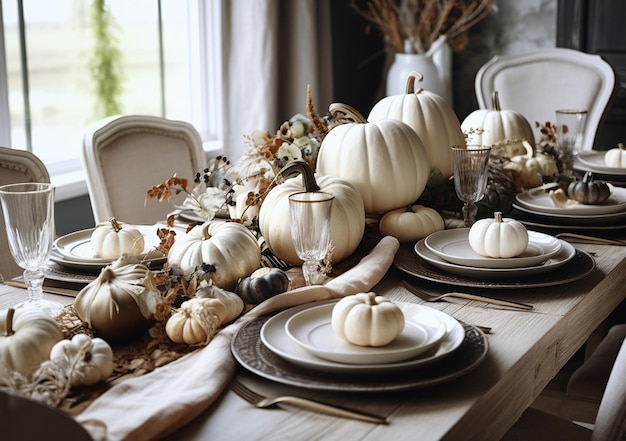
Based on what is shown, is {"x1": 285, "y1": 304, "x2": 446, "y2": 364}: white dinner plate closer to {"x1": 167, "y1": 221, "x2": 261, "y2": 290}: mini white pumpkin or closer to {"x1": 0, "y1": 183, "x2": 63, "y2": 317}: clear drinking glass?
{"x1": 167, "y1": 221, "x2": 261, "y2": 290}: mini white pumpkin

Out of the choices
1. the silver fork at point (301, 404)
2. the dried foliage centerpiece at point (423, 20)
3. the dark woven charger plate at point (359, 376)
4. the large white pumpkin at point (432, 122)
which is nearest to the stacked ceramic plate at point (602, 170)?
the large white pumpkin at point (432, 122)

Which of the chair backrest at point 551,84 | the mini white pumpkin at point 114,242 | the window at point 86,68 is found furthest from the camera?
the chair backrest at point 551,84

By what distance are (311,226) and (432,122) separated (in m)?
0.72

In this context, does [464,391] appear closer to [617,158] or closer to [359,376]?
[359,376]

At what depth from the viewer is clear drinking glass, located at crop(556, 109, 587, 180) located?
211cm

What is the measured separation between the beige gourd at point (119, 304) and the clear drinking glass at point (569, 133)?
4.38 ft

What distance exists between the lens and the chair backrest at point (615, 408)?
1.16m

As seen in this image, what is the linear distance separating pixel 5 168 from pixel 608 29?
117 inches

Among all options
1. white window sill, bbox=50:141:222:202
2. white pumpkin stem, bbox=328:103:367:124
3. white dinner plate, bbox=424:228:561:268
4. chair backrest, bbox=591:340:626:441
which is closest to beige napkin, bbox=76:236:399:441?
white dinner plate, bbox=424:228:561:268

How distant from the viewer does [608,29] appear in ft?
12.6

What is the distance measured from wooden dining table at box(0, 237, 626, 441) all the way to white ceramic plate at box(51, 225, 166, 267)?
0.10 metres

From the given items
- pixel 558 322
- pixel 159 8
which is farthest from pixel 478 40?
pixel 558 322

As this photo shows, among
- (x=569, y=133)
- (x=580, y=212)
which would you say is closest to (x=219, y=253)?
(x=580, y=212)

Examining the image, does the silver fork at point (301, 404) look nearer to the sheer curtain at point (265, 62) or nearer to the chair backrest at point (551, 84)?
the chair backrest at point (551, 84)
